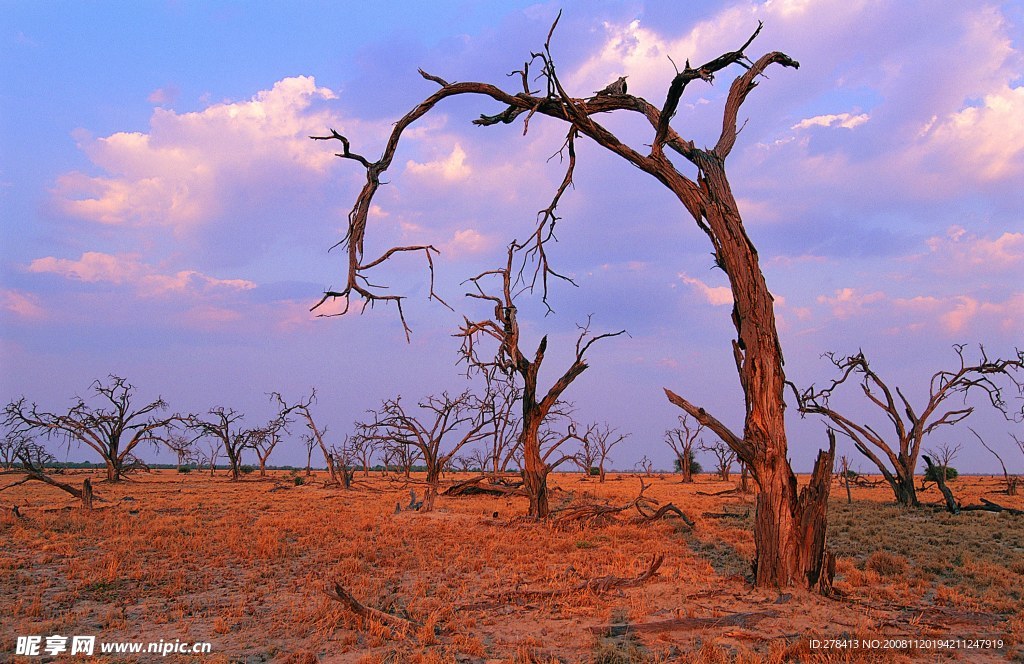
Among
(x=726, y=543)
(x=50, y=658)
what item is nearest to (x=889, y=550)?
(x=726, y=543)

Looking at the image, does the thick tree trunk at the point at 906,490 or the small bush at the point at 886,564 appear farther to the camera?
the thick tree trunk at the point at 906,490

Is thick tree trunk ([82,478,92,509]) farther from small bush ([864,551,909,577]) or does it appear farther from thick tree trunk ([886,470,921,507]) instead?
thick tree trunk ([886,470,921,507])

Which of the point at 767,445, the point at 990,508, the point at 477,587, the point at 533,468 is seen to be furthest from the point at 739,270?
the point at 990,508

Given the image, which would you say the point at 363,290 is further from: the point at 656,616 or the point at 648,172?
the point at 656,616

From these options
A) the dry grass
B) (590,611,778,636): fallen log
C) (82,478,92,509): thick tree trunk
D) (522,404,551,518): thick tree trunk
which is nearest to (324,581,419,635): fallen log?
the dry grass

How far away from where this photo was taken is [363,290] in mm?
6832

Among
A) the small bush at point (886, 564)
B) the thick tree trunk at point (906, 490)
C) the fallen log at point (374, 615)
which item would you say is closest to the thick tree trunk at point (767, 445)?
the small bush at point (886, 564)

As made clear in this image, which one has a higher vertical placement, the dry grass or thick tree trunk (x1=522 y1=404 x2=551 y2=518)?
thick tree trunk (x1=522 y1=404 x2=551 y2=518)

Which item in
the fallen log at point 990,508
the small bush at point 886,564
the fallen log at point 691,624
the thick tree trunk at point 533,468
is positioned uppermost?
the thick tree trunk at point 533,468

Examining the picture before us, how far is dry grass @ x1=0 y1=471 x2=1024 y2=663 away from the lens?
21.0ft

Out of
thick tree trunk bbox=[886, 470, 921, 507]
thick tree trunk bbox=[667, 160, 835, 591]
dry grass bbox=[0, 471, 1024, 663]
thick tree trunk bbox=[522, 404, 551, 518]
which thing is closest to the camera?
dry grass bbox=[0, 471, 1024, 663]

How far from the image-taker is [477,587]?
889cm

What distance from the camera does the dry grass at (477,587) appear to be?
6.40m

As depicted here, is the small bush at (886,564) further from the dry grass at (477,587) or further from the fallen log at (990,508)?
the fallen log at (990,508)
